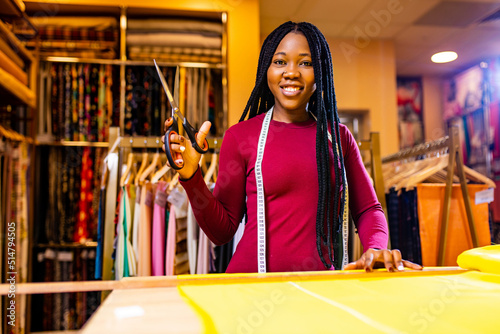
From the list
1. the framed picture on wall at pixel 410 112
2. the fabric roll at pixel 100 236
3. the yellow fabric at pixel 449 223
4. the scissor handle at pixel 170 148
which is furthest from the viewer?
the framed picture on wall at pixel 410 112

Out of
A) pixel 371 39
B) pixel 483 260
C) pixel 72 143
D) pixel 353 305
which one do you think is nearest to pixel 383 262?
pixel 483 260

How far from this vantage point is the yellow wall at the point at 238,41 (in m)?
3.02

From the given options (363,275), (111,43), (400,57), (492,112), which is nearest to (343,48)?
(400,57)

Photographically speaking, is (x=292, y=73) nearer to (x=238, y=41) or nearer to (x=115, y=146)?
(x=115, y=146)

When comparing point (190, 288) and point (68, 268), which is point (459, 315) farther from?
point (68, 268)

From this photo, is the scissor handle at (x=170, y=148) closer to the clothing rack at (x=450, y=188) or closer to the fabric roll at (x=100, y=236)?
the fabric roll at (x=100, y=236)

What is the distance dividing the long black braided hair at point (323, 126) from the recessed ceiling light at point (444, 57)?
385 cm

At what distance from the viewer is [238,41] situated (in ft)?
10.2

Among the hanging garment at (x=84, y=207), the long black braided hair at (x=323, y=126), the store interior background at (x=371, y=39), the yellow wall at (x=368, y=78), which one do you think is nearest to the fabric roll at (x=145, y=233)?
the long black braided hair at (x=323, y=126)

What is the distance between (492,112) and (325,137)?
4043 millimetres

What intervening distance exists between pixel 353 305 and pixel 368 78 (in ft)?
13.3

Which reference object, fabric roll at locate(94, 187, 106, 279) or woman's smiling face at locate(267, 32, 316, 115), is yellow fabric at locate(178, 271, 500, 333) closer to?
woman's smiling face at locate(267, 32, 316, 115)

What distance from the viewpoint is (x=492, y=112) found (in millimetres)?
4352

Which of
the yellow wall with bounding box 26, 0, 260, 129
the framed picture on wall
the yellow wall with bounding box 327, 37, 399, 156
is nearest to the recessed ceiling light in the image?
the framed picture on wall
